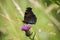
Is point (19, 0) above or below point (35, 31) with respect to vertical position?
above

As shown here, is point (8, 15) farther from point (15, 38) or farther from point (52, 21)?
point (52, 21)

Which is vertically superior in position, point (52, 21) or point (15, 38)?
point (52, 21)

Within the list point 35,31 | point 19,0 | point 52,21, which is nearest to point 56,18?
A: point 52,21

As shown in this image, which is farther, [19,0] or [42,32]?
[19,0]

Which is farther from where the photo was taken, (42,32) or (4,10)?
(4,10)

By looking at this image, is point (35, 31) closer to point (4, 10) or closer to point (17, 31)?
Result: point (17, 31)

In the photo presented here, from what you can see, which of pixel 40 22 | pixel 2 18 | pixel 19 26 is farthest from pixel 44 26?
pixel 2 18
